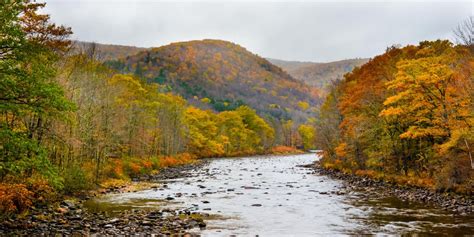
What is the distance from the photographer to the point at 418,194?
31.5 meters

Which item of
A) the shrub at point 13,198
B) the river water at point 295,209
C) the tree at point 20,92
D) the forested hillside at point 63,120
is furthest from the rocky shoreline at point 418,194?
the shrub at point 13,198

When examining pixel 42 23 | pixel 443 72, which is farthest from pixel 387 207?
pixel 42 23

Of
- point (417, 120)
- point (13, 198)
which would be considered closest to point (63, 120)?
point (13, 198)

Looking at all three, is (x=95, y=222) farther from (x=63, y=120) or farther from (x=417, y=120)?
(x=417, y=120)

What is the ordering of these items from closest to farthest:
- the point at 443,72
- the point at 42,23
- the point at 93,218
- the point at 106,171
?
1. the point at 93,218
2. the point at 42,23
3. the point at 443,72
4. the point at 106,171

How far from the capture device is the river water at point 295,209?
20.4 m

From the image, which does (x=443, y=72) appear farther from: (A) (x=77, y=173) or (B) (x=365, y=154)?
(A) (x=77, y=173)

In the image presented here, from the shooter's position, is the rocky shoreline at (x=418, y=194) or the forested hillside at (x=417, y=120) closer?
the rocky shoreline at (x=418, y=194)

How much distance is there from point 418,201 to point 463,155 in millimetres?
5004

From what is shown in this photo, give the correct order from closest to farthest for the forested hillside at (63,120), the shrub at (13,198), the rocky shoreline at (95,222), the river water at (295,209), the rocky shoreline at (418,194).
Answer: the forested hillside at (63,120) < the rocky shoreline at (95,222) < the shrub at (13,198) < the river water at (295,209) < the rocky shoreline at (418,194)

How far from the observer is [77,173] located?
30.9 meters

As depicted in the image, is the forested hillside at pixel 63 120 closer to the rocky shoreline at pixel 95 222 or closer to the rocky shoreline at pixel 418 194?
the rocky shoreline at pixel 95 222

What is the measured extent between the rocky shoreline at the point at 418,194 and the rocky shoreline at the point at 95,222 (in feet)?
50.2

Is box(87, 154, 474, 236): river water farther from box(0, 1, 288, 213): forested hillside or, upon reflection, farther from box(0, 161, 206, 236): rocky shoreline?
box(0, 1, 288, 213): forested hillside
